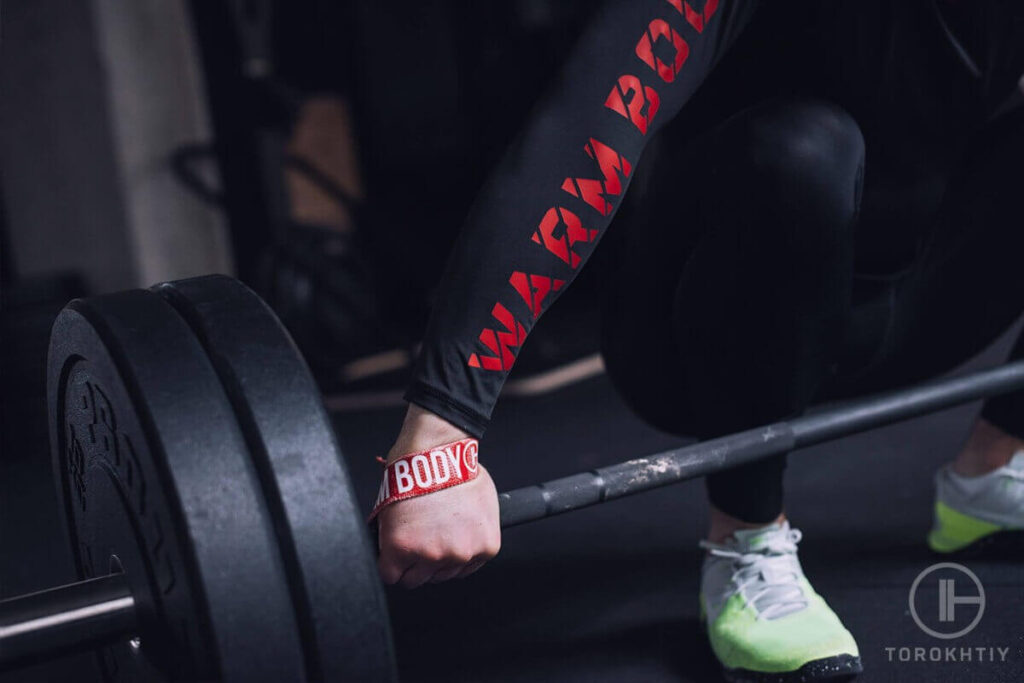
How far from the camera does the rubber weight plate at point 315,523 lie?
51 cm

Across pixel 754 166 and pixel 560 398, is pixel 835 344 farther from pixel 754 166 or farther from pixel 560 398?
Answer: pixel 560 398

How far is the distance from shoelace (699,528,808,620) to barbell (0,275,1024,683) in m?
0.44

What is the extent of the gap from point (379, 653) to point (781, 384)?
48cm

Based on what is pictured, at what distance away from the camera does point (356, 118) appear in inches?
126

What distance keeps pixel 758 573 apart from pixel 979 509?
31 cm

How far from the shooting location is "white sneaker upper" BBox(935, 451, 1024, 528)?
3.30 feet

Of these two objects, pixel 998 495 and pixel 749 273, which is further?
pixel 998 495

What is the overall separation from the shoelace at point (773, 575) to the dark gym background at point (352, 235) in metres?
0.13

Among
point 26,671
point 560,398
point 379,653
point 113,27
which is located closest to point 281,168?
point 113,27

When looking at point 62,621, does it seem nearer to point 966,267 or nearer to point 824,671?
point 824,671

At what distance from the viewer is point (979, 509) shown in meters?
1.02

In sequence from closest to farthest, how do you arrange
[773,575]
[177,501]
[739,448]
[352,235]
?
[177,501], [739,448], [773,575], [352,235]

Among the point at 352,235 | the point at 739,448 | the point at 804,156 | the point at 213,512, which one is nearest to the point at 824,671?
the point at 739,448

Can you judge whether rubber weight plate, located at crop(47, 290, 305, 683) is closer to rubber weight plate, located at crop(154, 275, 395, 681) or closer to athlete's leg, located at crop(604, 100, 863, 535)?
rubber weight plate, located at crop(154, 275, 395, 681)
